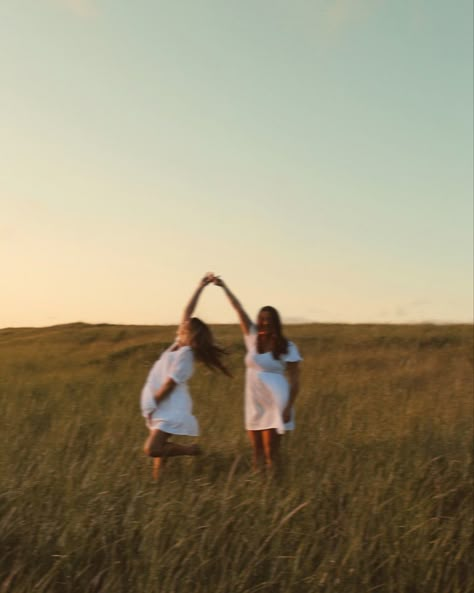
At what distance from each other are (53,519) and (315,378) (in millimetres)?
8189

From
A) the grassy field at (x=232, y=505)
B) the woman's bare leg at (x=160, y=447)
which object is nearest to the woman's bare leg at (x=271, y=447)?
the grassy field at (x=232, y=505)

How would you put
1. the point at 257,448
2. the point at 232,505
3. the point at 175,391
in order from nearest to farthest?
the point at 232,505 < the point at 175,391 < the point at 257,448

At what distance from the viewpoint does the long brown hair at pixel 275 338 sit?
21.2ft

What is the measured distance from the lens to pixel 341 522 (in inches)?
194

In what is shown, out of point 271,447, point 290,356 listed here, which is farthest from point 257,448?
point 290,356

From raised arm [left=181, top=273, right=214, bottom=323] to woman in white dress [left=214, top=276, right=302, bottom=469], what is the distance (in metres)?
0.51

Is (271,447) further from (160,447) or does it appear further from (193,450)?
(160,447)

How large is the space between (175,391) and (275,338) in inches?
35.1

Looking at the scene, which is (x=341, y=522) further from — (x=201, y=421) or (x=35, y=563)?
(x=201, y=421)

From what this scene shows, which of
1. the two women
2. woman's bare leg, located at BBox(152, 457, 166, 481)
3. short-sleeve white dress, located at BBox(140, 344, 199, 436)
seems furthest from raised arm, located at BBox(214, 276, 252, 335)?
woman's bare leg, located at BBox(152, 457, 166, 481)

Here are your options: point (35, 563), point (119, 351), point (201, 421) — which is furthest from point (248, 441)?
point (119, 351)

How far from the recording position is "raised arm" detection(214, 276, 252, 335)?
6.73 m

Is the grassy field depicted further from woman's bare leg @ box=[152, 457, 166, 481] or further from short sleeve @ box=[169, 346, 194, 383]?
short sleeve @ box=[169, 346, 194, 383]

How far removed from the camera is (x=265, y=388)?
656 cm
